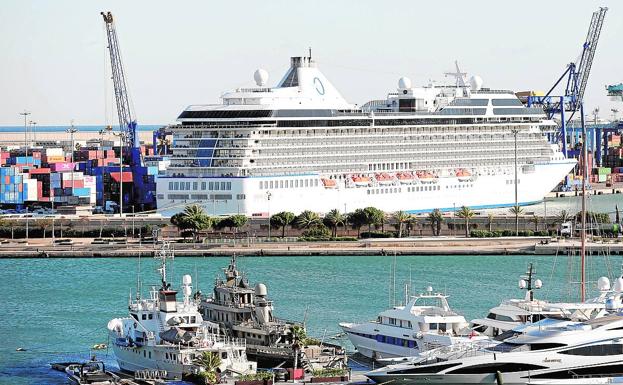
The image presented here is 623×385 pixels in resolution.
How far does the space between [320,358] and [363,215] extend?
4263 cm

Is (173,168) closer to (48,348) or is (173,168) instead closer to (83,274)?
(83,274)

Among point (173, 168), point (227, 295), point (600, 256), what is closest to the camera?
point (227, 295)

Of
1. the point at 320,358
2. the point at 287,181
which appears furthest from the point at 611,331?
the point at 287,181

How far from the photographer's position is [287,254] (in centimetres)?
7544

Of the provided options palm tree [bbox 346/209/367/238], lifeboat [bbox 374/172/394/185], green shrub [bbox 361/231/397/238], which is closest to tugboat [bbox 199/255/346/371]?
green shrub [bbox 361/231/397/238]

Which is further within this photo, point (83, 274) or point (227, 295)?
point (83, 274)

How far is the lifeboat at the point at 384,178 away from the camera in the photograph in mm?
93375

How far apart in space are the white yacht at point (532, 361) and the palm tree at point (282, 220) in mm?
44868

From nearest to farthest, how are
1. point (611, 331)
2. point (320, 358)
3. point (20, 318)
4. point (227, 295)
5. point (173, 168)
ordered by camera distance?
point (611, 331) → point (320, 358) → point (227, 295) → point (20, 318) → point (173, 168)

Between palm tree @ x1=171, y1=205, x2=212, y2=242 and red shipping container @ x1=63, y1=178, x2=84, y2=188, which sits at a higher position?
red shipping container @ x1=63, y1=178, x2=84, y2=188

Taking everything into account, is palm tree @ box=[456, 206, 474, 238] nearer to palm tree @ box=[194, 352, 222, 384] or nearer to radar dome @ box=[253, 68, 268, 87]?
radar dome @ box=[253, 68, 268, 87]

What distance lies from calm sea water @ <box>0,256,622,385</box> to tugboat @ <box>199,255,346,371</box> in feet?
12.0

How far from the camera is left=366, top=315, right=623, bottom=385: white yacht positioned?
36.6 meters

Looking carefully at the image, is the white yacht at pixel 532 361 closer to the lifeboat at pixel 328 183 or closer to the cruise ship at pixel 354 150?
the cruise ship at pixel 354 150
